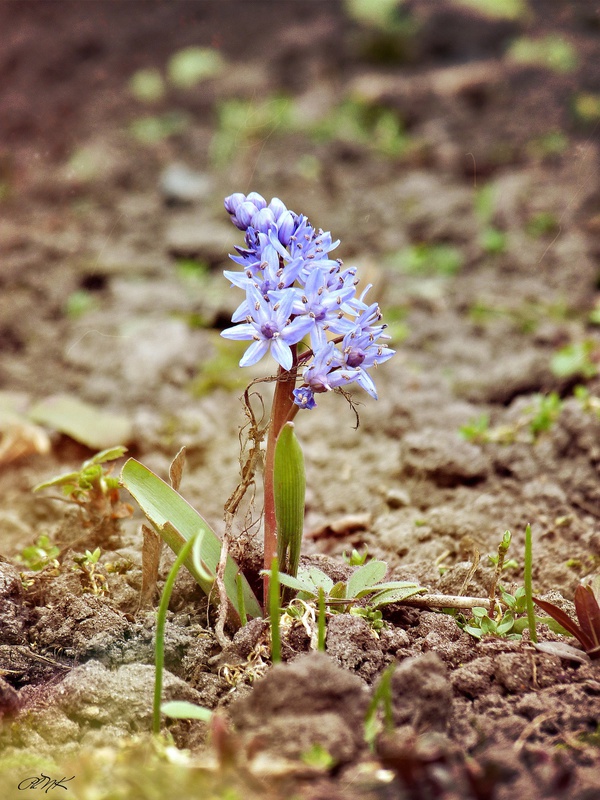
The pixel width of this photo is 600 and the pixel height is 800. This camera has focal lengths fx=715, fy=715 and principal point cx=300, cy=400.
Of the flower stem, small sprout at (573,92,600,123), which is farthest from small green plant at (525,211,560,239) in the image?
the flower stem

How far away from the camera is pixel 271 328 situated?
6.43 ft

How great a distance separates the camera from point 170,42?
811 cm

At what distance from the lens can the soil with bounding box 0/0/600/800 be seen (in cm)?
166

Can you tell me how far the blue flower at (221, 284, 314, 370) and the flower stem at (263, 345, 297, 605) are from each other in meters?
0.12

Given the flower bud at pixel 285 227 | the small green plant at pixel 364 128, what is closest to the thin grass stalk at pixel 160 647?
the flower bud at pixel 285 227

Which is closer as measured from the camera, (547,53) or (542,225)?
(542,225)

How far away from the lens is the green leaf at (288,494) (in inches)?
79.7

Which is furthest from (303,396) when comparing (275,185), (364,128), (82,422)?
(364,128)

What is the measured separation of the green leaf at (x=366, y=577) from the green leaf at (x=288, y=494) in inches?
7.1

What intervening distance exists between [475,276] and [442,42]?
145 inches

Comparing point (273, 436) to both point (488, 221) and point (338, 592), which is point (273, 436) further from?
point (488, 221)

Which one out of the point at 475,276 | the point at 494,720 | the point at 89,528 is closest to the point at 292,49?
the point at 475,276

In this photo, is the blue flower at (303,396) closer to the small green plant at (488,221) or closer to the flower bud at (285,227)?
the flower bud at (285,227)

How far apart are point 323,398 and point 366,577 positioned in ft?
7.78
